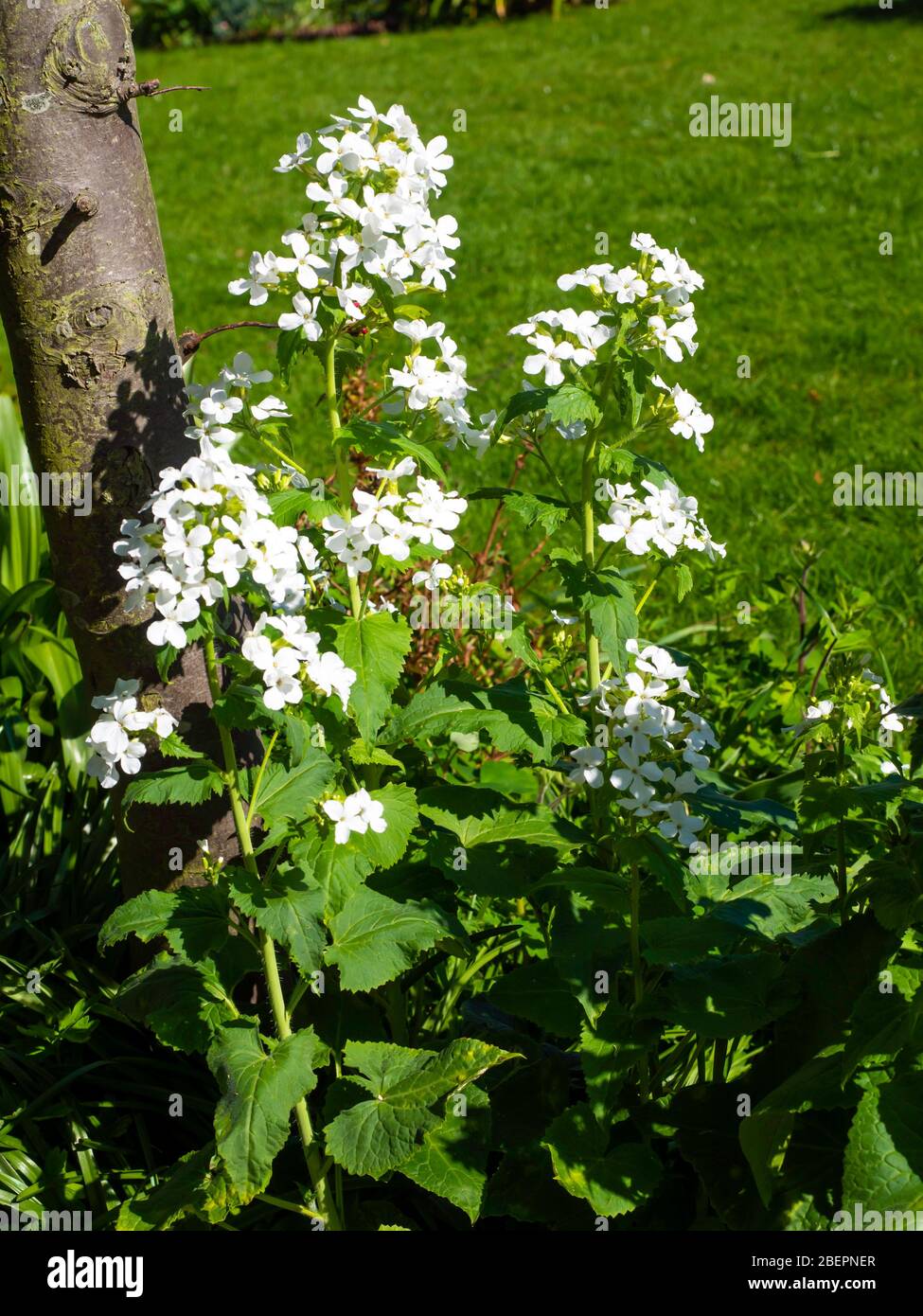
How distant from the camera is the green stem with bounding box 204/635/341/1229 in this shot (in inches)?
75.7

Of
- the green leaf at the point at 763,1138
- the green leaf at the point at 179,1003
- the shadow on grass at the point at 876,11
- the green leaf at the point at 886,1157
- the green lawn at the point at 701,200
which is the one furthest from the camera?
the shadow on grass at the point at 876,11

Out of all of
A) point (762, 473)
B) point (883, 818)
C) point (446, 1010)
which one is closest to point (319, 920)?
point (446, 1010)

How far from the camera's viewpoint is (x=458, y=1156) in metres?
1.96

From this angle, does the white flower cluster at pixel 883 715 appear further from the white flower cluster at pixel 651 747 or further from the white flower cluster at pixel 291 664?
the white flower cluster at pixel 291 664

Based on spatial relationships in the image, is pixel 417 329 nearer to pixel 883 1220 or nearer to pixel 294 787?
pixel 294 787

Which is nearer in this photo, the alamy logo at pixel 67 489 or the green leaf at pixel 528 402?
the green leaf at pixel 528 402

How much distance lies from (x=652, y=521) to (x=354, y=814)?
68cm

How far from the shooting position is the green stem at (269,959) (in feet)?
6.31

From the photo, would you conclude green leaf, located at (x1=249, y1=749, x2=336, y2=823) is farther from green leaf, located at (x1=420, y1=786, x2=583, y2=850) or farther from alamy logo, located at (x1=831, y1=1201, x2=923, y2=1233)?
alamy logo, located at (x1=831, y1=1201, x2=923, y2=1233)

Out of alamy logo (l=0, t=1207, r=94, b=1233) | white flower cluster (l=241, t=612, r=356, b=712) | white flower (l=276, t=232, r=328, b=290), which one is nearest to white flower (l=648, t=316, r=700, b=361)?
white flower (l=276, t=232, r=328, b=290)

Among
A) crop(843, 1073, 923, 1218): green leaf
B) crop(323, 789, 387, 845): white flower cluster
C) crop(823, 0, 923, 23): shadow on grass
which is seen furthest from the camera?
crop(823, 0, 923, 23): shadow on grass

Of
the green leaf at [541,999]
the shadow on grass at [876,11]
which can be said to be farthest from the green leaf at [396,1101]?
the shadow on grass at [876,11]

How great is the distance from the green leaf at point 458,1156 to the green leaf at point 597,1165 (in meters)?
0.12

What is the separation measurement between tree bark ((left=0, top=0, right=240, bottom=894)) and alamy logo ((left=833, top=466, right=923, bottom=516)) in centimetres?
308
